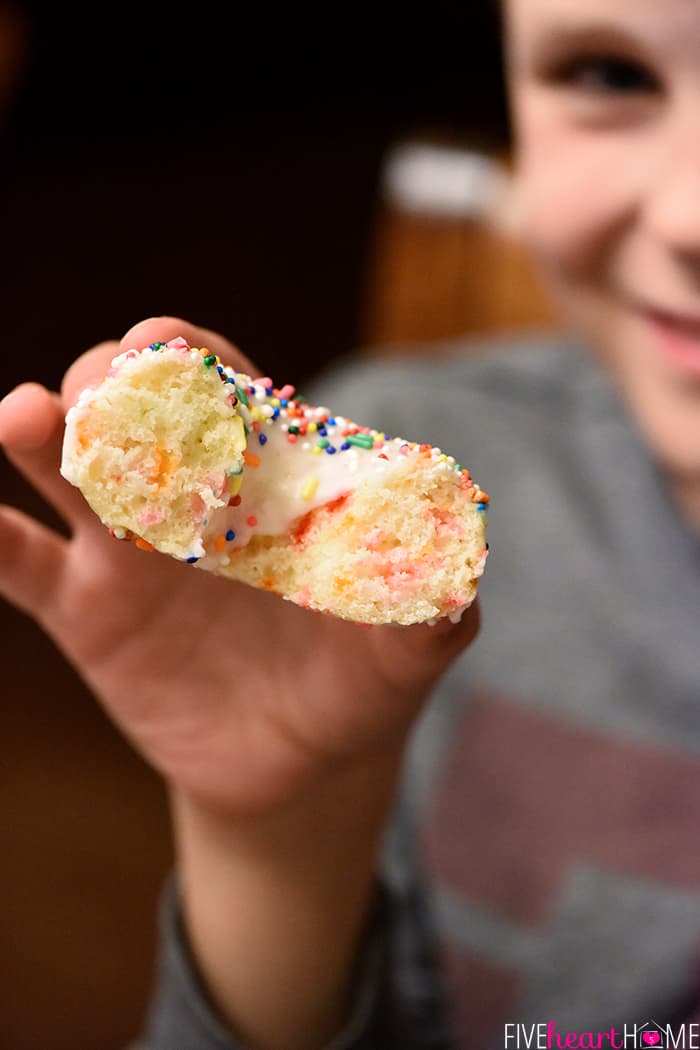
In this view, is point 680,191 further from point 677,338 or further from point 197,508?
point 197,508

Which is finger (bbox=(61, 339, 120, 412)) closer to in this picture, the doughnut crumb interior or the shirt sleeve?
the doughnut crumb interior

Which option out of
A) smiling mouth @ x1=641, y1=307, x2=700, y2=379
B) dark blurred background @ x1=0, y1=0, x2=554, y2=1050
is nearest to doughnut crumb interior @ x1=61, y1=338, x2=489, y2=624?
dark blurred background @ x1=0, y1=0, x2=554, y2=1050

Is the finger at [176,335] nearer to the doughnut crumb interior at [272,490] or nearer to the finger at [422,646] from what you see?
the doughnut crumb interior at [272,490]

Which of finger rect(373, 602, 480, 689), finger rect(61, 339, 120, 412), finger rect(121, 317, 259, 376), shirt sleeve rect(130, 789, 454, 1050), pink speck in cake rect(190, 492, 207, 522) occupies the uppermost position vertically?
finger rect(121, 317, 259, 376)

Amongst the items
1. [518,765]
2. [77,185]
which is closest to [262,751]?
[518,765]

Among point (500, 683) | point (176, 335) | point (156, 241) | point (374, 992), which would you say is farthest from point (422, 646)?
point (156, 241)

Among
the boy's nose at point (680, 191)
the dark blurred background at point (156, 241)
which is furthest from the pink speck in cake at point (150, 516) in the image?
the boy's nose at point (680, 191)
